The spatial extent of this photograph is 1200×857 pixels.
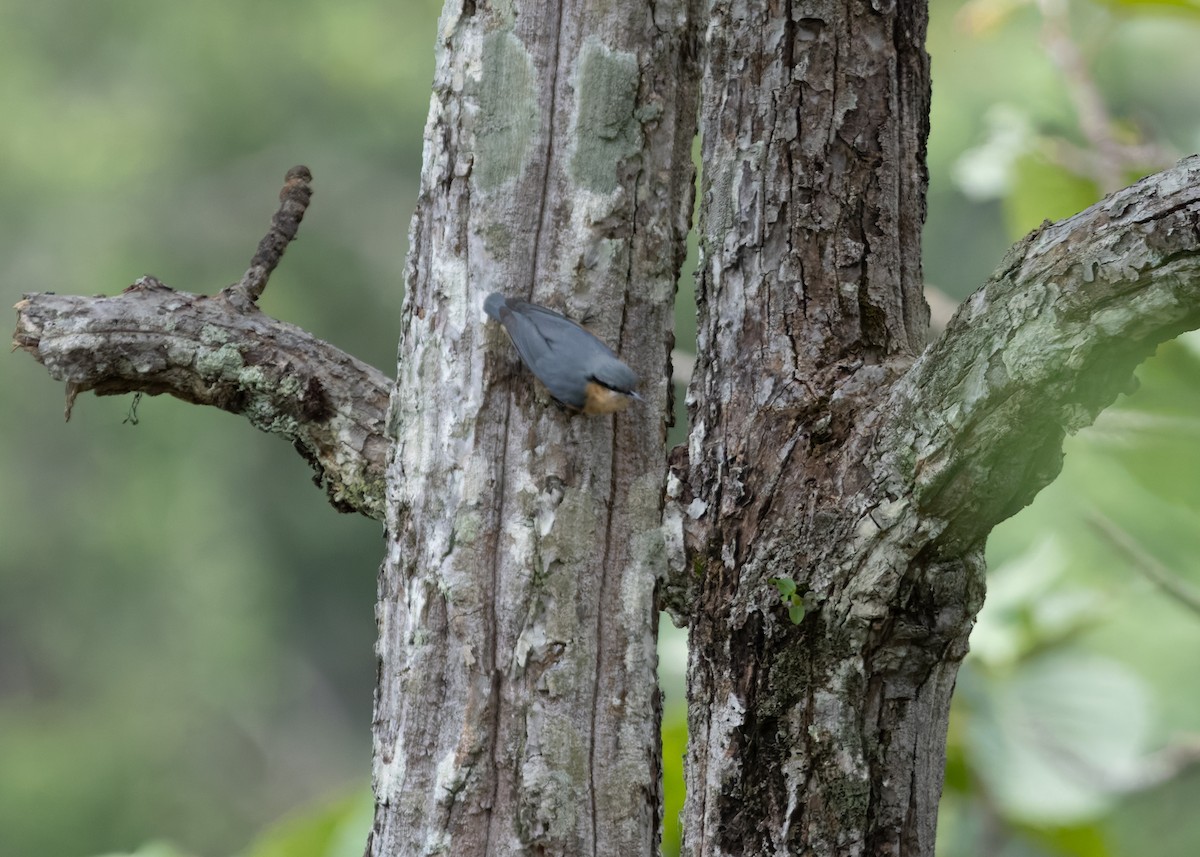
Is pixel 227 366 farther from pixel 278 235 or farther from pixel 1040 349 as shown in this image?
pixel 1040 349

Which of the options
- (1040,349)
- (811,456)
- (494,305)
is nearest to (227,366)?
(494,305)

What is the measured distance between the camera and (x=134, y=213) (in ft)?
30.6

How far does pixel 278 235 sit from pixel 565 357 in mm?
571

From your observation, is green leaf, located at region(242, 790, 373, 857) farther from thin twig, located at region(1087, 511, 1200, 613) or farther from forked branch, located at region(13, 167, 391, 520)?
thin twig, located at region(1087, 511, 1200, 613)

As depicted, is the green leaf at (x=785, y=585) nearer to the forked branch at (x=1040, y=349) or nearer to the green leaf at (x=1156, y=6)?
the forked branch at (x=1040, y=349)

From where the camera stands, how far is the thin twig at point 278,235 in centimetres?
165

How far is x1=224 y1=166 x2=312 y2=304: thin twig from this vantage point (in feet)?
5.40

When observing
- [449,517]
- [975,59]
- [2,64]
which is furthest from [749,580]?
[2,64]

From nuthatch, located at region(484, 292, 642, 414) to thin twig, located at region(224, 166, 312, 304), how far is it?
430 mm

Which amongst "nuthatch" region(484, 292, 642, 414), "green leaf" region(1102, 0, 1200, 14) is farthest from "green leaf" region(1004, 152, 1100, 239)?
"nuthatch" region(484, 292, 642, 414)

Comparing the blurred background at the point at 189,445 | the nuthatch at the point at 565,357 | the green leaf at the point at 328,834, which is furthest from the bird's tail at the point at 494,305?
the blurred background at the point at 189,445

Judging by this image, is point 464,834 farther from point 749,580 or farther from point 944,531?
point 944,531

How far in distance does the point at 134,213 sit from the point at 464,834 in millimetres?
8960

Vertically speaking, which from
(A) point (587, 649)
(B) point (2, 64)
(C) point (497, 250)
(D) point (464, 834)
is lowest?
(D) point (464, 834)
